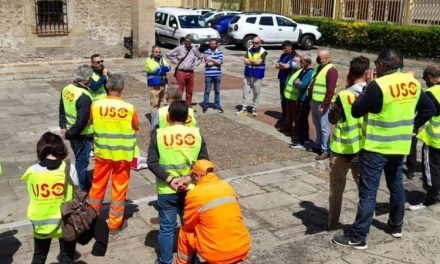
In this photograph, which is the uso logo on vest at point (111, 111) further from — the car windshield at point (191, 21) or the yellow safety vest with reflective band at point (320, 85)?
the car windshield at point (191, 21)

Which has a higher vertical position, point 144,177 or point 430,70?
point 430,70

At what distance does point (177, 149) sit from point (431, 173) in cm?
376

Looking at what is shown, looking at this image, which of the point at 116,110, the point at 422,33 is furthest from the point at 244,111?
the point at 422,33

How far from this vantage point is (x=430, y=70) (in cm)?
670

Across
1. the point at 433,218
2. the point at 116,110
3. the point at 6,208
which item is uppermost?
the point at 116,110

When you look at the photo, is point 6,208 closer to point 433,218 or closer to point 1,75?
point 433,218

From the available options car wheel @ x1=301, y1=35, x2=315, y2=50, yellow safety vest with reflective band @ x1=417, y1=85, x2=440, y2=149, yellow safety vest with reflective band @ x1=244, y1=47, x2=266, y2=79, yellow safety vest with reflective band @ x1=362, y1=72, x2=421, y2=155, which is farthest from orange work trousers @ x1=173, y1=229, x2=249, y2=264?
car wheel @ x1=301, y1=35, x2=315, y2=50

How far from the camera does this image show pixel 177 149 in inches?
173

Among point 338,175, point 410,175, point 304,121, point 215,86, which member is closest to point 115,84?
point 338,175

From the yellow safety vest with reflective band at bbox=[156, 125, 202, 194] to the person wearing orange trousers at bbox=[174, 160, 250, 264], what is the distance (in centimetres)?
60

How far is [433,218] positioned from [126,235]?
11.6 feet

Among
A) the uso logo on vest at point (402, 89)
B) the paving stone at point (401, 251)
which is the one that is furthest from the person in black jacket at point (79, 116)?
the paving stone at point (401, 251)

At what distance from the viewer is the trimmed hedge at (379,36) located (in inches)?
821

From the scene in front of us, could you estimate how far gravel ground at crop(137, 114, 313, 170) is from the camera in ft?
28.7
